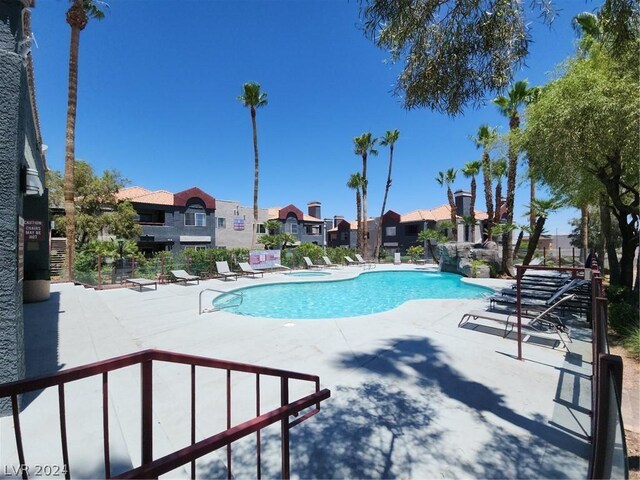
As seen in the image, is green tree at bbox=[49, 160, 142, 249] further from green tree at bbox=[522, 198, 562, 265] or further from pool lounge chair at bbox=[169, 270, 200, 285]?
green tree at bbox=[522, 198, 562, 265]

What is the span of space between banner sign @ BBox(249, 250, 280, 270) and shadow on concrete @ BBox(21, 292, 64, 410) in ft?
36.9

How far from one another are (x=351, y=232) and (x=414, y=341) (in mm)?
47212

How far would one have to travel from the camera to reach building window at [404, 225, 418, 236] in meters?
43.5

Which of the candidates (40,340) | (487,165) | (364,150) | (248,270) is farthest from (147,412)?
(364,150)

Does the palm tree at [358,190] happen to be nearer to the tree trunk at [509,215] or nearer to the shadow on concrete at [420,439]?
the tree trunk at [509,215]

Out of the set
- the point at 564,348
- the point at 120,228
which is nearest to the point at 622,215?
Answer: the point at 564,348

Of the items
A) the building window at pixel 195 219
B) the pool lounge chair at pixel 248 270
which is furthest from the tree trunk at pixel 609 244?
the building window at pixel 195 219

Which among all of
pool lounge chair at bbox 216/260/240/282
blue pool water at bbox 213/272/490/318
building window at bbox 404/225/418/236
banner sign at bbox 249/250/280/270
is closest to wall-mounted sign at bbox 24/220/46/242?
blue pool water at bbox 213/272/490/318

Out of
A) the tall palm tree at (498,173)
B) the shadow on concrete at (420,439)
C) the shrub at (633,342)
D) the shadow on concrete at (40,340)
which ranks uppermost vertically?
→ the tall palm tree at (498,173)

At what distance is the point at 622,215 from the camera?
30.0 ft

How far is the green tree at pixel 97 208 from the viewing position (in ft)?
74.3

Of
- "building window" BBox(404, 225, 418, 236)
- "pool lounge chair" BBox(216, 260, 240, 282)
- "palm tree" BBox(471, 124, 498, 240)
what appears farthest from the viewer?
"building window" BBox(404, 225, 418, 236)

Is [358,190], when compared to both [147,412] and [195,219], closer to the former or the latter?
[195,219]

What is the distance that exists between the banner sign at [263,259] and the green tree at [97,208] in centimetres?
1154
